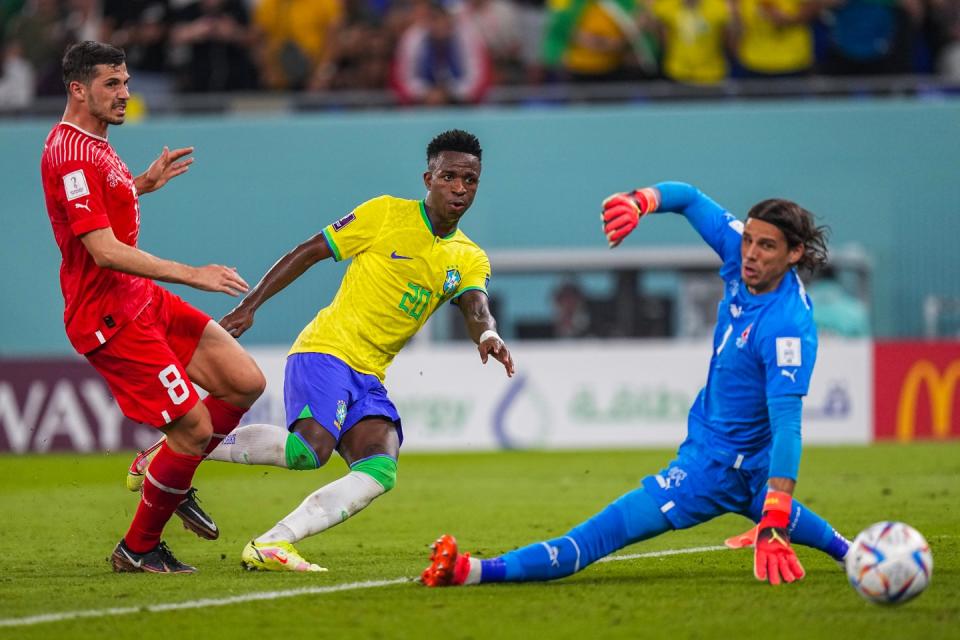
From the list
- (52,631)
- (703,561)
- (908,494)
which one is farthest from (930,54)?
(52,631)

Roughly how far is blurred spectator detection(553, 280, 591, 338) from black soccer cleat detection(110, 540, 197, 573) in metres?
10.6

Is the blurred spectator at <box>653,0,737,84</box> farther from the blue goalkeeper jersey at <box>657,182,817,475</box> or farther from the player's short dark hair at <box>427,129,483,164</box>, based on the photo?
the blue goalkeeper jersey at <box>657,182,817,475</box>

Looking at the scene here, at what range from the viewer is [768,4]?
17.6 metres

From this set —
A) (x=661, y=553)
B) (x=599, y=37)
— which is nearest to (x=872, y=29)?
(x=599, y=37)

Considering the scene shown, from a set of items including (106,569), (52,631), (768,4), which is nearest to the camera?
(52,631)

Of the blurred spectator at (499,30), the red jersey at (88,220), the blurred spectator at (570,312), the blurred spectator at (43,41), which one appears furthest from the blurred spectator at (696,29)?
the red jersey at (88,220)

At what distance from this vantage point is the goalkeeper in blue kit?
6.32 meters

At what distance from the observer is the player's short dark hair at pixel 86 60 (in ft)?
23.1

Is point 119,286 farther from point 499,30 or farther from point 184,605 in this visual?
point 499,30

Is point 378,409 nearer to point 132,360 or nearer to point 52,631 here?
point 132,360

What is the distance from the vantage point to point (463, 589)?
6551mm

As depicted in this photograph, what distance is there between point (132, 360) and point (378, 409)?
1252 millimetres

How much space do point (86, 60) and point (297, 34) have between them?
12.1 m

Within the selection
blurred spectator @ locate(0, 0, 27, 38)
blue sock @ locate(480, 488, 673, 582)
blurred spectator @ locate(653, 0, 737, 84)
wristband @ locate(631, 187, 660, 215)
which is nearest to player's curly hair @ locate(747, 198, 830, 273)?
wristband @ locate(631, 187, 660, 215)
